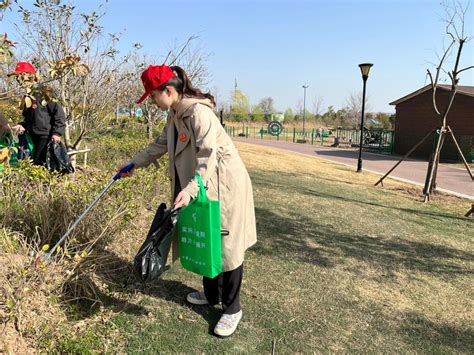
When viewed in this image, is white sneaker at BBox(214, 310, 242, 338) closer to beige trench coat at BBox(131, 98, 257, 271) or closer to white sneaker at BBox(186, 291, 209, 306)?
white sneaker at BBox(186, 291, 209, 306)

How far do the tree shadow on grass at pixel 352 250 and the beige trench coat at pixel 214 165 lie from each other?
167cm

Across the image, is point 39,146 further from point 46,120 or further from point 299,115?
point 299,115

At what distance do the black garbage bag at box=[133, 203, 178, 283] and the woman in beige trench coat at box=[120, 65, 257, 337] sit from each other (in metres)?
0.22

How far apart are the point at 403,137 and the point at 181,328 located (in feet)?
77.4

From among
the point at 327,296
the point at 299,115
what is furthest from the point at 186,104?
the point at 299,115

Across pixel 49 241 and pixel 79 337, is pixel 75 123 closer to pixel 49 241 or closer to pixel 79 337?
pixel 49 241

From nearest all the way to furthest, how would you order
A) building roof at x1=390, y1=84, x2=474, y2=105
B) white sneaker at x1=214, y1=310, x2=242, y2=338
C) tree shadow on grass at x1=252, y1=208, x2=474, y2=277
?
white sneaker at x1=214, y1=310, x2=242, y2=338 < tree shadow on grass at x1=252, y1=208, x2=474, y2=277 < building roof at x1=390, y1=84, x2=474, y2=105

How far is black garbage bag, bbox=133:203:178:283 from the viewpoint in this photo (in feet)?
7.34

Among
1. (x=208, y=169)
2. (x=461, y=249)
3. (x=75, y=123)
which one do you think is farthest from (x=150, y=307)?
(x=75, y=123)

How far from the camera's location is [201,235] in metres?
2.28

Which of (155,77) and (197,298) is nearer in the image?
(155,77)

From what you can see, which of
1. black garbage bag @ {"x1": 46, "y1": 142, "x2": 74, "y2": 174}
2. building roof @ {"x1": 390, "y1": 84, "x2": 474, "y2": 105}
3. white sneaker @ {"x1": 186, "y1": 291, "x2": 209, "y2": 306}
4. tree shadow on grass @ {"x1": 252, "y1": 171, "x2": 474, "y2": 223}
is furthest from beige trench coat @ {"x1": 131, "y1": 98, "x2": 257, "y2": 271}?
building roof @ {"x1": 390, "y1": 84, "x2": 474, "y2": 105}

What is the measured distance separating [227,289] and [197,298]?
0.41 metres

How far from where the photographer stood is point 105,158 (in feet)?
23.1
